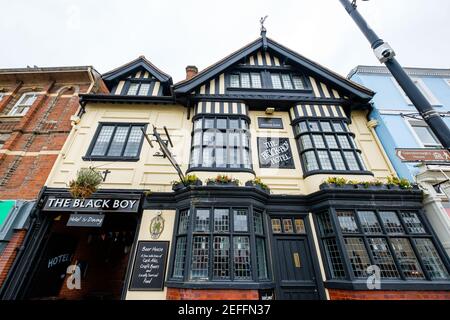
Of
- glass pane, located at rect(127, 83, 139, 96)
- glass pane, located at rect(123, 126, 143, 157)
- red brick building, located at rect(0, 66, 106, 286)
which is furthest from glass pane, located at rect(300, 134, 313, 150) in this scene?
red brick building, located at rect(0, 66, 106, 286)

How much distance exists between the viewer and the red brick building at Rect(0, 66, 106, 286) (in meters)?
7.03

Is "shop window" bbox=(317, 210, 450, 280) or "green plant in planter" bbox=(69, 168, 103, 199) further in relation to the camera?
"green plant in planter" bbox=(69, 168, 103, 199)

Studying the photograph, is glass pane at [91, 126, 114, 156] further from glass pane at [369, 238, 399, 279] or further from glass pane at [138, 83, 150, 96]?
glass pane at [369, 238, 399, 279]

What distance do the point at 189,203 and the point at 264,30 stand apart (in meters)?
10.5

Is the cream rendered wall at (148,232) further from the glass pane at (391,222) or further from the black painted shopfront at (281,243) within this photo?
the glass pane at (391,222)

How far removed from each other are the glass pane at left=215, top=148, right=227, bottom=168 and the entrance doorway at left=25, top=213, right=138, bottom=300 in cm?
400

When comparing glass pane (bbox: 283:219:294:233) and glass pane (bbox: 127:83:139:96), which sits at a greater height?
glass pane (bbox: 127:83:139:96)

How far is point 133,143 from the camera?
8.92 metres

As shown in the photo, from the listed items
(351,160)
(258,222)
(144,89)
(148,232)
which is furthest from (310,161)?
(144,89)

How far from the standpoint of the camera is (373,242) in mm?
6477

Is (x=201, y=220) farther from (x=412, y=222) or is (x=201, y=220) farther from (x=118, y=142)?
(x=412, y=222)

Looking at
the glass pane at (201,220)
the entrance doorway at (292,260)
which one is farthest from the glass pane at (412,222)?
the glass pane at (201,220)

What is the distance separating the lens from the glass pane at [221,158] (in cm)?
791

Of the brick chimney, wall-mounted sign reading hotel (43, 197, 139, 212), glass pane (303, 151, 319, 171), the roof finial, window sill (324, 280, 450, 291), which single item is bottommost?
window sill (324, 280, 450, 291)
